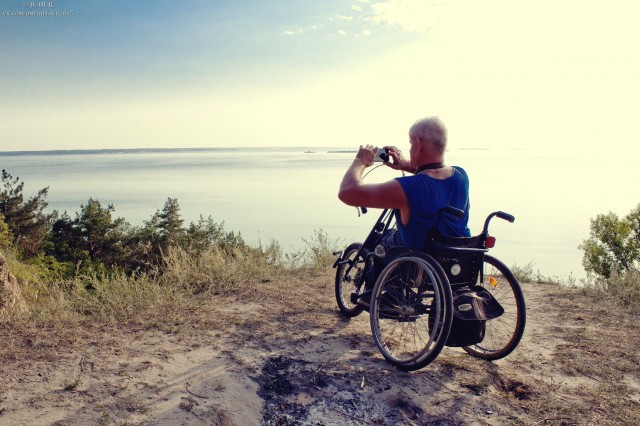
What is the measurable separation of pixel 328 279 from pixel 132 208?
158ft

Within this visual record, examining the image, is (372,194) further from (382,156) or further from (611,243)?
(611,243)

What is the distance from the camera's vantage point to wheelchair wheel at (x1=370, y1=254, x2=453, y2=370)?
340 centimetres

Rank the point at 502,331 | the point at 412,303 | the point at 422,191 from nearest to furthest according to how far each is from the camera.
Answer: the point at 422,191, the point at 412,303, the point at 502,331

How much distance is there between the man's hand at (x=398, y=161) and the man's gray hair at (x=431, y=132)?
1.63ft

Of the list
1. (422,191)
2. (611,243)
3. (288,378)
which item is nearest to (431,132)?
→ (422,191)

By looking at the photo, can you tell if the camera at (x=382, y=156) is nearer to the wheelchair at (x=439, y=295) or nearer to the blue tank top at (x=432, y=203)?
the blue tank top at (x=432, y=203)

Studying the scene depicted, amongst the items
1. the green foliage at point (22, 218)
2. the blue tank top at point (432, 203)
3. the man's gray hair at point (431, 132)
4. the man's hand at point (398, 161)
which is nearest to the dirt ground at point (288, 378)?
the blue tank top at point (432, 203)

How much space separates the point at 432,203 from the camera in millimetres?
3527

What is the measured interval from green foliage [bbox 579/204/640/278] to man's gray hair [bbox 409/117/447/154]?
24.8 metres

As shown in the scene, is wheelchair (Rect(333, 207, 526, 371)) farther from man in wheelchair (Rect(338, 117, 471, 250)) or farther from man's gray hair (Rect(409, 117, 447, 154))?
man's gray hair (Rect(409, 117, 447, 154))

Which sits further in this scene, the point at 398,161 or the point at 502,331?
the point at 502,331

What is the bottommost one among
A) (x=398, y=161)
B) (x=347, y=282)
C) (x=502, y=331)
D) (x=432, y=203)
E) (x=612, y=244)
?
(x=612, y=244)

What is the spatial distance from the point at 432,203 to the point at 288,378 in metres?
1.71

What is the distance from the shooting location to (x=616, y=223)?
990 inches
